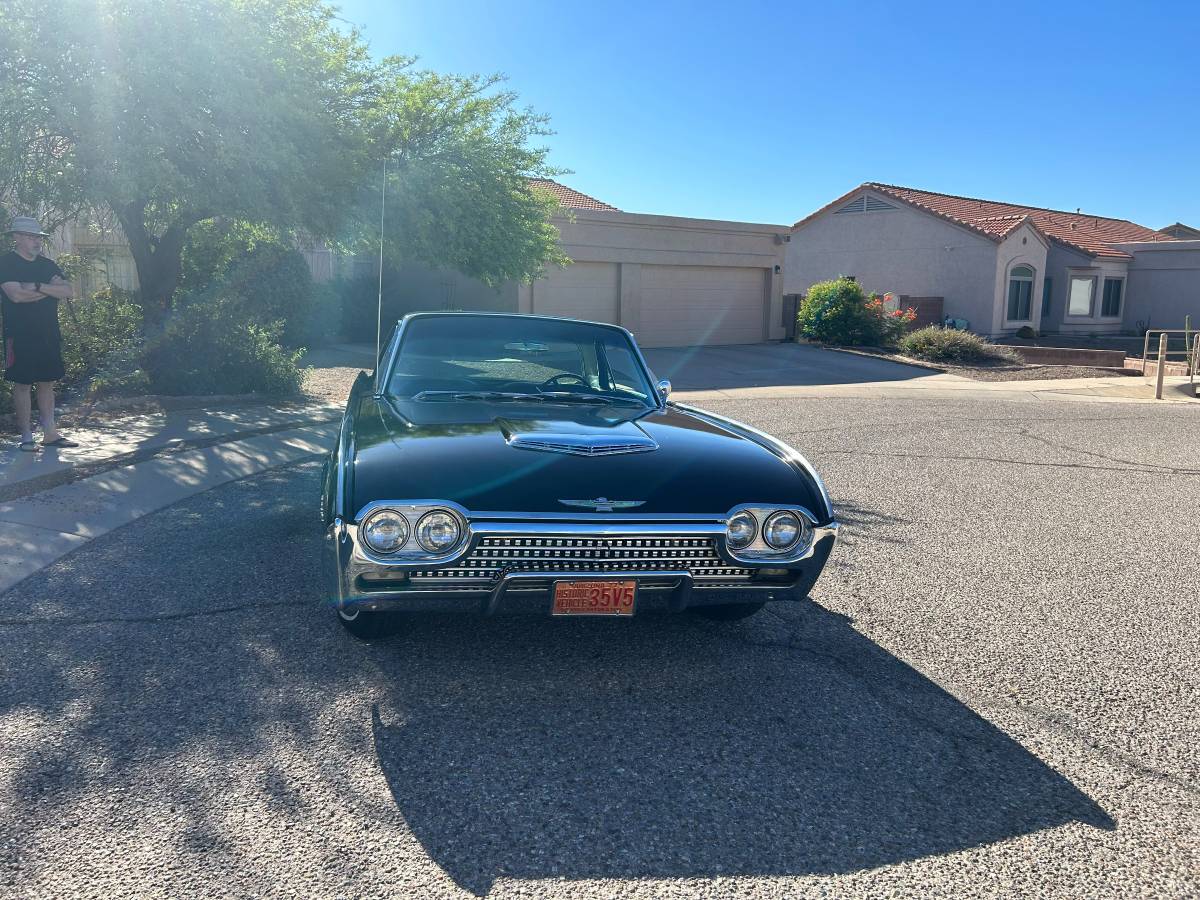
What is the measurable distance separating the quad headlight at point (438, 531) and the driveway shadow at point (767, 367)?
14.2 meters

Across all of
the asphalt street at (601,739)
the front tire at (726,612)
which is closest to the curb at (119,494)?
the asphalt street at (601,739)

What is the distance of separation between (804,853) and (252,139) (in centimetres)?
1005

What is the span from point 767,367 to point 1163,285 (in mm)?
21870

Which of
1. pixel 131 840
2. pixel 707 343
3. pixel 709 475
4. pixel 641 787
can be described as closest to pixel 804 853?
pixel 641 787

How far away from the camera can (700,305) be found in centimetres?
2759

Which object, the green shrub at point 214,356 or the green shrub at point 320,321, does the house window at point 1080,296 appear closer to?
the green shrub at point 320,321

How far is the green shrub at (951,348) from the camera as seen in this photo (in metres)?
24.7

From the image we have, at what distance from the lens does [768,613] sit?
489 cm

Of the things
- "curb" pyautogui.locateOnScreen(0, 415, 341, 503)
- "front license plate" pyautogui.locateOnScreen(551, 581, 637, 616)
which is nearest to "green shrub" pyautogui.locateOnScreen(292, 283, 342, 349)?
"curb" pyautogui.locateOnScreen(0, 415, 341, 503)

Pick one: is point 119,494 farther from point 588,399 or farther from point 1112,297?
point 1112,297

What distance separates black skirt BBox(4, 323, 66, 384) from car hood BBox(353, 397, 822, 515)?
186 inches

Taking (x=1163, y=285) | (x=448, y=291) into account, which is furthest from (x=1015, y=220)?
(x=448, y=291)

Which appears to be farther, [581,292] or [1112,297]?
[1112,297]

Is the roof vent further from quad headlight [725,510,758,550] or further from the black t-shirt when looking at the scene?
quad headlight [725,510,758,550]
